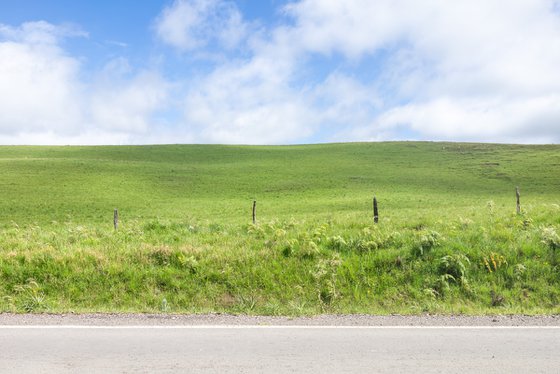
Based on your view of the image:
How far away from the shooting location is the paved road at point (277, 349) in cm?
603

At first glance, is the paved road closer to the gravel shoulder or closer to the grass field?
the gravel shoulder

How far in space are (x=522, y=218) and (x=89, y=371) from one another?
15.1 meters

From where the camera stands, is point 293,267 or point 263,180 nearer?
point 293,267

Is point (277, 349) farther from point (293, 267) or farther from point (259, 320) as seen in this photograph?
point (293, 267)

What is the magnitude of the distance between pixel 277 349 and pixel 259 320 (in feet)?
6.69

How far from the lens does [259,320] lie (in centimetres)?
874

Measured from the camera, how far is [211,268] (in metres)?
11.7

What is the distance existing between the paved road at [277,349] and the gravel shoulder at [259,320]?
14.9 inches

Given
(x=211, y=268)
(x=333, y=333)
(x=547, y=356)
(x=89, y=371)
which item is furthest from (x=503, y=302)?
(x=89, y=371)

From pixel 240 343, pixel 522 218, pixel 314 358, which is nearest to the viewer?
pixel 314 358

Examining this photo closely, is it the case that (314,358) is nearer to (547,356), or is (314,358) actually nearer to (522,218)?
(547,356)

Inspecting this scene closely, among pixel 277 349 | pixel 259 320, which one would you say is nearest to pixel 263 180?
pixel 259 320

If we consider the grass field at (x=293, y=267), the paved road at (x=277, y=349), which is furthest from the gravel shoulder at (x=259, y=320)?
the grass field at (x=293, y=267)

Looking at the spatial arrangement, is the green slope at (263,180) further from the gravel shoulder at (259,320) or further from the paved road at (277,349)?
the paved road at (277,349)
